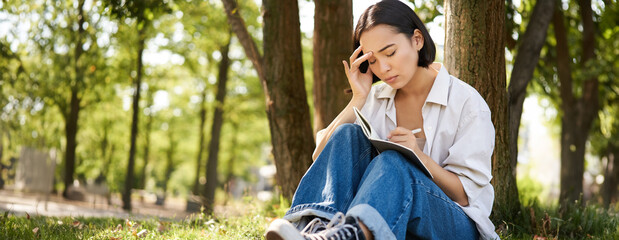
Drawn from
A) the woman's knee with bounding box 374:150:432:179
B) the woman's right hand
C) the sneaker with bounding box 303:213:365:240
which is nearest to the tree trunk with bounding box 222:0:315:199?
the woman's right hand

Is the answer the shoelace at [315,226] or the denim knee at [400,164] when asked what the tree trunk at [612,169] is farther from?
the shoelace at [315,226]

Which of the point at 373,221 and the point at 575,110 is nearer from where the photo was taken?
the point at 373,221

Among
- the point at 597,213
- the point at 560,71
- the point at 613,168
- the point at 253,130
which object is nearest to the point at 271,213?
the point at 597,213

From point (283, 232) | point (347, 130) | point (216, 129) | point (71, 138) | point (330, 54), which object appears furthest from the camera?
point (71, 138)

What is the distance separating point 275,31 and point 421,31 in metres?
3.01

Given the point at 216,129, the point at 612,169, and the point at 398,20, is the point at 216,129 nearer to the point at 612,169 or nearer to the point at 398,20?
the point at 612,169

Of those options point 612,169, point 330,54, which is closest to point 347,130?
point 330,54

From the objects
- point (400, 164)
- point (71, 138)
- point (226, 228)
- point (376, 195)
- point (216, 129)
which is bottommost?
point (71, 138)

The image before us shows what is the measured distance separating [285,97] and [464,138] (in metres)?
3.16

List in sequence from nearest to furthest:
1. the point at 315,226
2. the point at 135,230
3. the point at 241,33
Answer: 1. the point at 315,226
2. the point at 135,230
3. the point at 241,33

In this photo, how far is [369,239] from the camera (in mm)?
2320

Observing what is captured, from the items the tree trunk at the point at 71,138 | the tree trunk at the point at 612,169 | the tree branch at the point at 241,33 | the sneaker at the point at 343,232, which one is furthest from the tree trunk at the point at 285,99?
the tree trunk at the point at 71,138

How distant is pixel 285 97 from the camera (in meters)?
5.68

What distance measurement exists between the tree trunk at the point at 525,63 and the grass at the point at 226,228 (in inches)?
39.0
